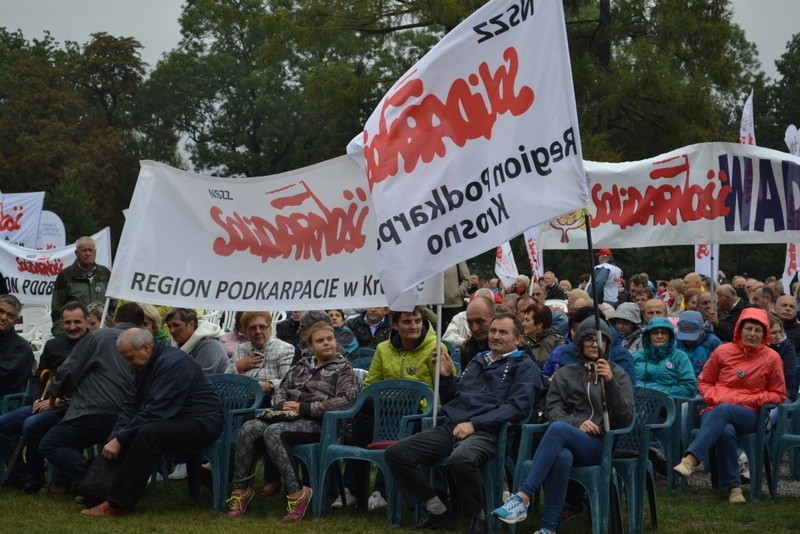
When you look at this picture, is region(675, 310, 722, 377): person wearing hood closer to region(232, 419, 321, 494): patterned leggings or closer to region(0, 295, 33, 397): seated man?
region(232, 419, 321, 494): patterned leggings

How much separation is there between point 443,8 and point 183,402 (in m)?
20.3

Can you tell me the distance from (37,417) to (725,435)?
5382 millimetres

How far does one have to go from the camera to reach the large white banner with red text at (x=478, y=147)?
722 centimetres

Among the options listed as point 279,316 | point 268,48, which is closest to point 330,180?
point 279,316

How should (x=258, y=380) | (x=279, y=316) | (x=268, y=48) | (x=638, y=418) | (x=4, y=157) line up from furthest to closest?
(x=4, y=157) < (x=268, y=48) < (x=279, y=316) < (x=258, y=380) < (x=638, y=418)

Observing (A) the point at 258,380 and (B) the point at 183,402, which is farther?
(A) the point at 258,380

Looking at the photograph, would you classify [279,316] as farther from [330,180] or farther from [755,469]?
[755,469]

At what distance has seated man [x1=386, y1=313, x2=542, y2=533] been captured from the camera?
7.68 m

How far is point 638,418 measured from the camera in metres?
7.86

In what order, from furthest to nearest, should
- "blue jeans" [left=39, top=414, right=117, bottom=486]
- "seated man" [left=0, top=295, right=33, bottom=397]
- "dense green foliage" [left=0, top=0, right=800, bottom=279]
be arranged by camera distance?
1. "dense green foliage" [left=0, top=0, right=800, bottom=279]
2. "seated man" [left=0, top=295, right=33, bottom=397]
3. "blue jeans" [left=39, top=414, right=117, bottom=486]

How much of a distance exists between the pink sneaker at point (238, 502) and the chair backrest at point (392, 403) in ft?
3.31

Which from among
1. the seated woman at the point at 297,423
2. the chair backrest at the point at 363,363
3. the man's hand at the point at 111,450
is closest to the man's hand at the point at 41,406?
the man's hand at the point at 111,450

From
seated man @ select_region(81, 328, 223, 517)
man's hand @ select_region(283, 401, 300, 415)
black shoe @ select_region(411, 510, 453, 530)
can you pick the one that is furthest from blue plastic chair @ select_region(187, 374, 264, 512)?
black shoe @ select_region(411, 510, 453, 530)

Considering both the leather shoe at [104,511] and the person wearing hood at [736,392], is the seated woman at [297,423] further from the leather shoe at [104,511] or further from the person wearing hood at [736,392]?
the person wearing hood at [736,392]
